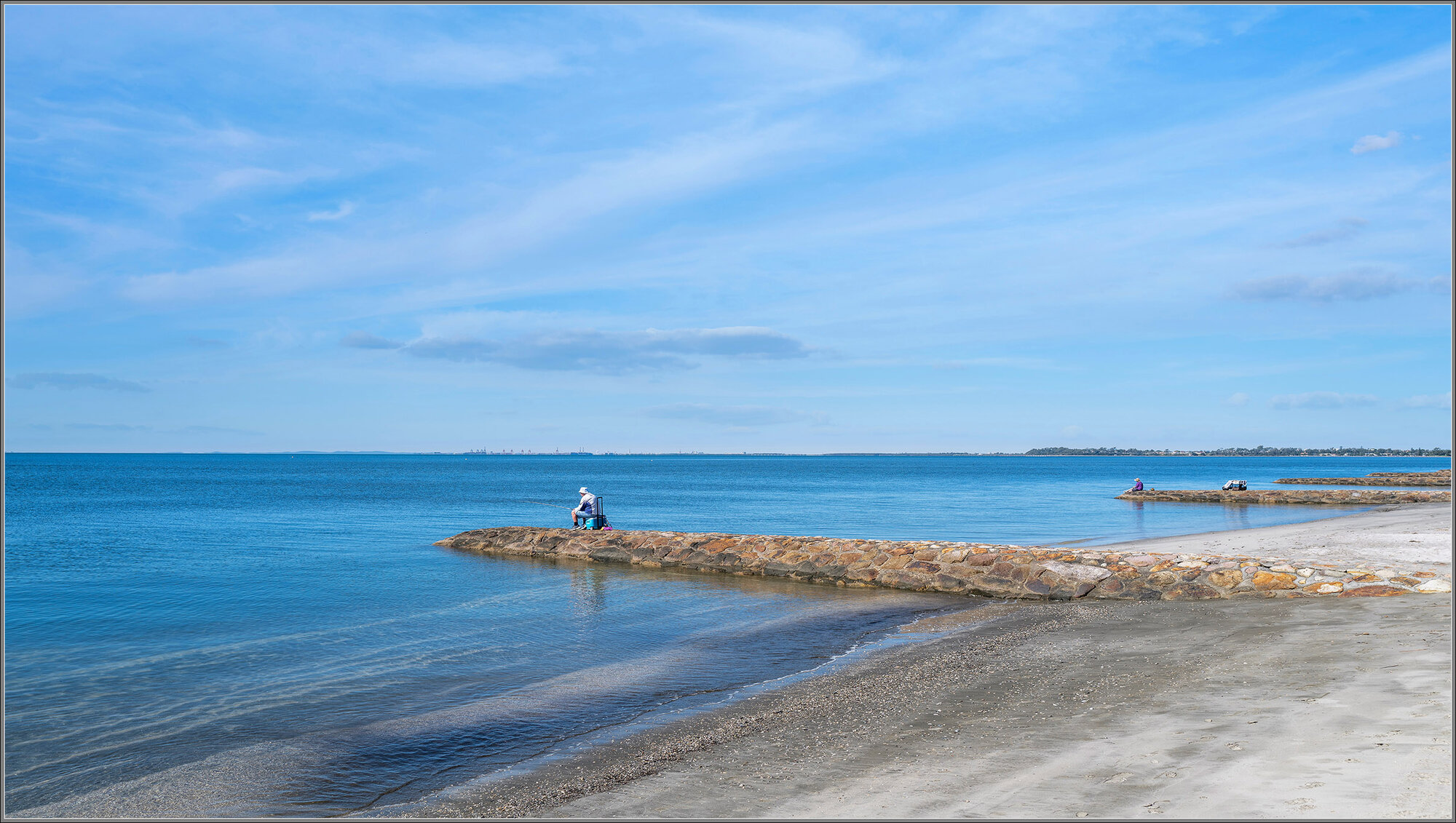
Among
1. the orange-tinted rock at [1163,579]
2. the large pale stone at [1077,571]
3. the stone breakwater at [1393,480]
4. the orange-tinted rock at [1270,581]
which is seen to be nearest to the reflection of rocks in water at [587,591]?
the large pale stone at [1077,571]

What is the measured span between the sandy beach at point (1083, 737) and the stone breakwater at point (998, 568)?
1.95 m

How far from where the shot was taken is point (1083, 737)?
757 cm

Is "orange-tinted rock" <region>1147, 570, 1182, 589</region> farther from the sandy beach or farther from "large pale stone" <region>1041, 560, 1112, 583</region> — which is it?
the sandy beach

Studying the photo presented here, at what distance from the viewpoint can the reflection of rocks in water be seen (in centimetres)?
1869

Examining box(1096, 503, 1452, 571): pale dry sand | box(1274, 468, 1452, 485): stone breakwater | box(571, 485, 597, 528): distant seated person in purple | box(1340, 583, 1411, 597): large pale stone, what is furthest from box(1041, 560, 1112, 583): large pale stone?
box(1274, 468, 1452, 485): stone breakwater

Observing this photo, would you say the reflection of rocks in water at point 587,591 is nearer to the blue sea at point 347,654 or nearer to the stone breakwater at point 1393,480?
the blue sea at point 347,654

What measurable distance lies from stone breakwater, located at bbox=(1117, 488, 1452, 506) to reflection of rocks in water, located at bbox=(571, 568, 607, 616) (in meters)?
48.8

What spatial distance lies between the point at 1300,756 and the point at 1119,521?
39.1 m

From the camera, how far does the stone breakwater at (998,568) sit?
15.2 metres

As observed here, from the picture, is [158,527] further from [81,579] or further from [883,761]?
[883,761]

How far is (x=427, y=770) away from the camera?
8445mm

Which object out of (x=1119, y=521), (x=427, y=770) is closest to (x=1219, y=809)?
(x=427, y=770)

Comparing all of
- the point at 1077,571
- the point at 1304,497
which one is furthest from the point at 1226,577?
the point at 1304,497

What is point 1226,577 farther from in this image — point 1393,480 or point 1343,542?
point 1393,480
